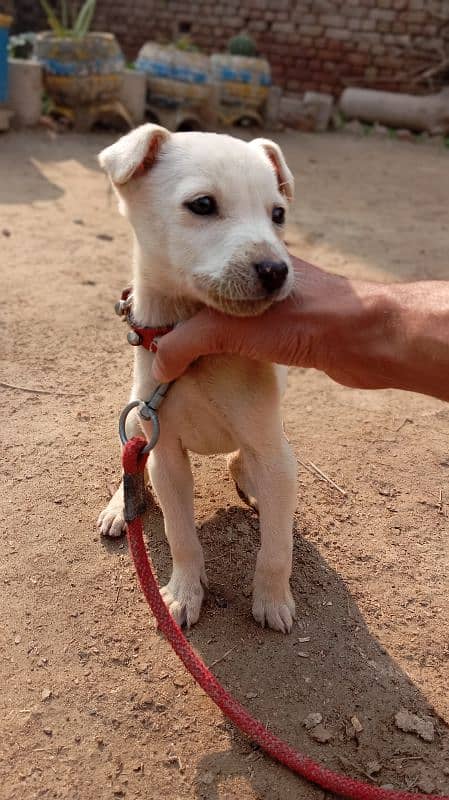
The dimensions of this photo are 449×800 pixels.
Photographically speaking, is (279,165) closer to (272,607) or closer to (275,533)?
(275,533)

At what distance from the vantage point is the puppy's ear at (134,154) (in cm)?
236

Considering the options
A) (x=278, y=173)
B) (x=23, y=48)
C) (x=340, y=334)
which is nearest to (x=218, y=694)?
(x=340, y=334)

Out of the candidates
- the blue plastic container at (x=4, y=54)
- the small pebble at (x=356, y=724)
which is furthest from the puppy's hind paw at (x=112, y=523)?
the blue plastic container at (x=4, y=54)

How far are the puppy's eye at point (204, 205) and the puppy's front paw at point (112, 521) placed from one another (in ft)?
4.60

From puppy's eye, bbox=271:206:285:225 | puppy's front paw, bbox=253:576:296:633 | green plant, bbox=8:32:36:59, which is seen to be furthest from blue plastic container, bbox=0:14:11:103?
puppy's front paw, bbox=253:576:296:633

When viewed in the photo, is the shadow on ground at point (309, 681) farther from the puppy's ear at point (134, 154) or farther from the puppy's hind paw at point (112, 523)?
the puppy's ear at point (134, 154)

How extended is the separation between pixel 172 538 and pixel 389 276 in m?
3.98

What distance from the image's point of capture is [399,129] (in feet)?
43.0

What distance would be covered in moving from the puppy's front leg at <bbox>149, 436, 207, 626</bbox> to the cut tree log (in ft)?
39.3

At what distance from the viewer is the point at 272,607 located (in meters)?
2.64

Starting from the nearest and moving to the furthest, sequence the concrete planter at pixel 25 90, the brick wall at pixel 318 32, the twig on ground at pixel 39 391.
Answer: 1. the twig on ground at pixel 39 391
2. the concrete planter at pixel 25 90
3. the brick wall at pixel 318 32

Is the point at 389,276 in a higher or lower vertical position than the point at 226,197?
lower

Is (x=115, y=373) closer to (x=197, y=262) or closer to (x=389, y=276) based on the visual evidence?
(x=197, y=262)

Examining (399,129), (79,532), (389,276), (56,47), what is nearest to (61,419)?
(79,532)
